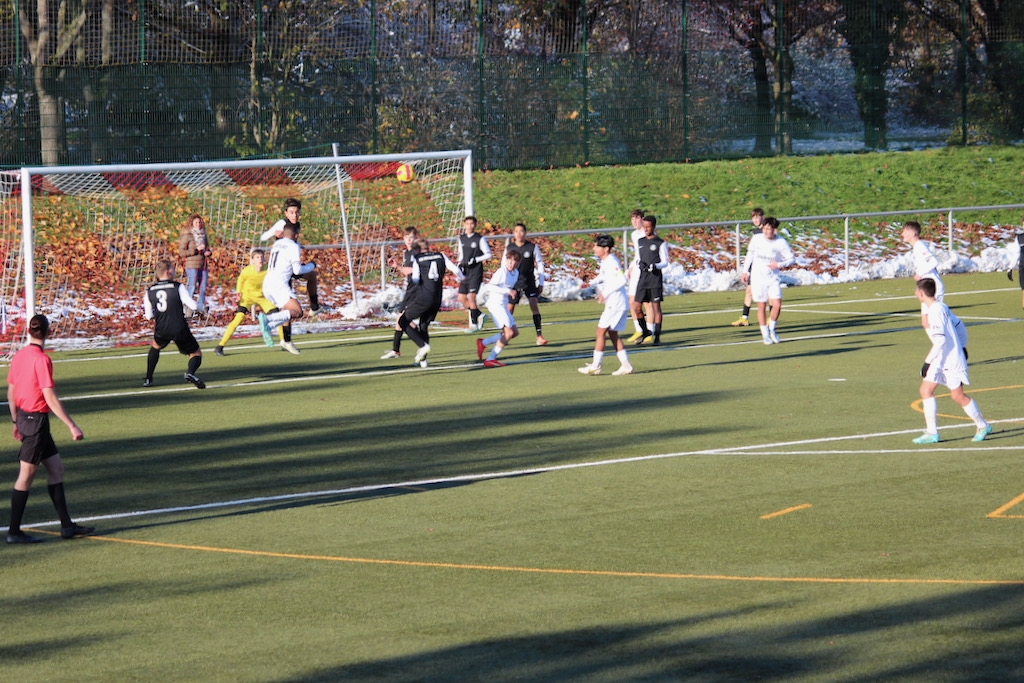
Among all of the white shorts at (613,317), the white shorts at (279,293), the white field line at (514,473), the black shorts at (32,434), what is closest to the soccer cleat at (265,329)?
the white shorts at (279,293)

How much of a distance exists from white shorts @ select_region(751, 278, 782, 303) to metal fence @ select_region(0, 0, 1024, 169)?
1600cm

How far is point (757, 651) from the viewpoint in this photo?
22.9 ft

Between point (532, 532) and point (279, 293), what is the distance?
1175 centimetres

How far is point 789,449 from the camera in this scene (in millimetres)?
12602

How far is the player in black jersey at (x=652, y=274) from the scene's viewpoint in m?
21.2

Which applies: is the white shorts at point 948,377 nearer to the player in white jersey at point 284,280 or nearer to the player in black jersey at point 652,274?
the player in black jersey at point 652,274

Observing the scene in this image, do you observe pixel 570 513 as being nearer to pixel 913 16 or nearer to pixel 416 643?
pixel 416 643

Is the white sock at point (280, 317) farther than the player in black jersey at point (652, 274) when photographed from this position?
No

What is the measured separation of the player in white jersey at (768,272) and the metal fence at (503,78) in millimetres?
15505

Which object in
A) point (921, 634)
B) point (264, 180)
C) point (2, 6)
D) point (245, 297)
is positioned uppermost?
point (2, 6)

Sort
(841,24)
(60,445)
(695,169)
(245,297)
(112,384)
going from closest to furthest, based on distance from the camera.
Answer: (60,445)
(112,384)
(245,297)
(695,169)
(841,24)

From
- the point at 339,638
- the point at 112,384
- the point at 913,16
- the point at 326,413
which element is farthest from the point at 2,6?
the point at 339,638

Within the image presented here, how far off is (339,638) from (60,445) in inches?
293

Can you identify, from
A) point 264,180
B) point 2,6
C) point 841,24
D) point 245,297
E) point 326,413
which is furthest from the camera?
point 841,24
